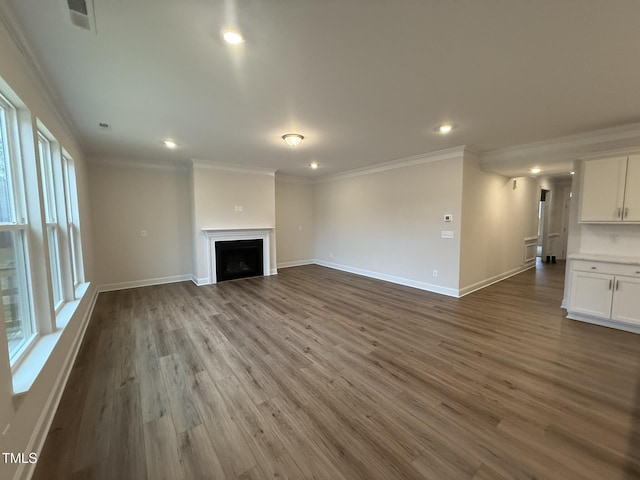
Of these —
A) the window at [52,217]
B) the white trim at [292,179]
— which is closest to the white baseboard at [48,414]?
the window at [52,217]

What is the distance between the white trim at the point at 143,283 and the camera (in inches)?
205

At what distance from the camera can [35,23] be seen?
5.27ft

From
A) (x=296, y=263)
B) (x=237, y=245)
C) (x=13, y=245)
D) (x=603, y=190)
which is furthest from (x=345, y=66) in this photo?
(x=296, y=263)

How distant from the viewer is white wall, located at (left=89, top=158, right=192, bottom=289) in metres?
5.10

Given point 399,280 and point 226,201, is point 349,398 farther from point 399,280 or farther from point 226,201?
point 226,201

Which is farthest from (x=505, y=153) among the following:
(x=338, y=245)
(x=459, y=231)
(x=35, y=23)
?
(x=35, y=23)

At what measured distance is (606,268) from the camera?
3359mm

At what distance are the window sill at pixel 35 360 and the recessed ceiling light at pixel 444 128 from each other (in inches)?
175

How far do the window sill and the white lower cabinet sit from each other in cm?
568

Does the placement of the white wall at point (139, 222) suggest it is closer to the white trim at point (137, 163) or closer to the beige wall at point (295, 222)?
the white trim at point (137, 163)

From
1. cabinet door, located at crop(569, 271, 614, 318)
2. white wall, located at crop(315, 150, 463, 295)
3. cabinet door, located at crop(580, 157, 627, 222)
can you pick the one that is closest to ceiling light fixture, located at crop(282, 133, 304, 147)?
Result: white wall, located at crop(315, 150, 463, 295)

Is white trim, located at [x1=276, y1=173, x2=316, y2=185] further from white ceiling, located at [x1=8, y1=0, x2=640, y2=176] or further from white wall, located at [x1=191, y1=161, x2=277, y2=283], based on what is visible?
white ceiling, located at [x1=8, y1=0, x2=640, y2=176]

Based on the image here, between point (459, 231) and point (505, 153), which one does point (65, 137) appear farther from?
point (505, 153)

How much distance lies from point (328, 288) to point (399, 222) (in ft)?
6.71
